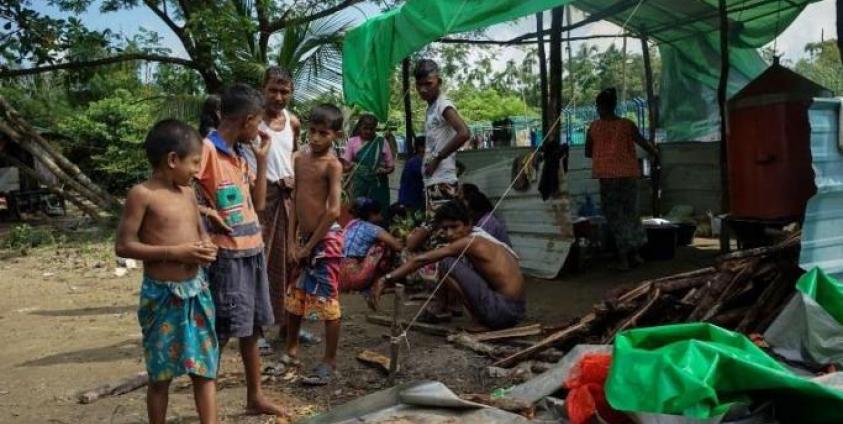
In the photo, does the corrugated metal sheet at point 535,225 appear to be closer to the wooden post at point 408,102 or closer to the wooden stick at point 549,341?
the wooden post at point 408,102

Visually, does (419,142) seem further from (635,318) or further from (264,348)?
(635,318)

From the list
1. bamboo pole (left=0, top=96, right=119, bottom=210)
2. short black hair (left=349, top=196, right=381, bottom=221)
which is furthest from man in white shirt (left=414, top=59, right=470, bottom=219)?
bamboo pole (left=0, top=96, right=119, bottom=210)

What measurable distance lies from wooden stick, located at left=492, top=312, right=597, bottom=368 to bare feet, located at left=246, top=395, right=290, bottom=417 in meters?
1.15

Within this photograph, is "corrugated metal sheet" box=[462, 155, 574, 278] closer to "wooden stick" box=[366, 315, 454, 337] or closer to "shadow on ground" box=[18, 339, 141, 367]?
"wooden stick" box=[366, 315, 454, 337]

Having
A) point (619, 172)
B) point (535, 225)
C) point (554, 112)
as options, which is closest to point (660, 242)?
point (619, 172)

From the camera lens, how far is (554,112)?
6.88 m

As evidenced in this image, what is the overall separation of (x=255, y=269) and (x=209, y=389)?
56cm

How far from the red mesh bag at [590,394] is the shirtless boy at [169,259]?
133cm

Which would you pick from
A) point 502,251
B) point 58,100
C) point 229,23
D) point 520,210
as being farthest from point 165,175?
point 58,100

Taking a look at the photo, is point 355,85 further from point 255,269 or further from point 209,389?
point 209,389

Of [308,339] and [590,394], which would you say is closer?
[590,394]

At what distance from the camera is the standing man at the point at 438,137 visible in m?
4.70

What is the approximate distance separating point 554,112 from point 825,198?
3.57m

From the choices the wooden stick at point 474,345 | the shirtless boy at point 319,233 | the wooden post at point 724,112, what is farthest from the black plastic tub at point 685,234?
the shirtless boy at point 319,233
